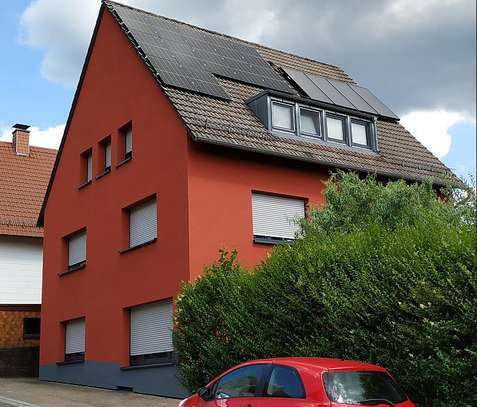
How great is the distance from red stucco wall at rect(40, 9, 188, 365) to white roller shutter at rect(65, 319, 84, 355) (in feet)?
0.81

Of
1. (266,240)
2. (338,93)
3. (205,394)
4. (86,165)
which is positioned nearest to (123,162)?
(86,165)

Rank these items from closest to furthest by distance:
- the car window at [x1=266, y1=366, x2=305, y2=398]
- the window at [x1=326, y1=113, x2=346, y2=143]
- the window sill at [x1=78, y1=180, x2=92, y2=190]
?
the car window at [x1=266, y1=366, x2=305, y2=398]
the window at [x1=326, y1=113, x2=346, y2=143]
the window sill at [x1=78, y1=180, x2=92, y2=190]

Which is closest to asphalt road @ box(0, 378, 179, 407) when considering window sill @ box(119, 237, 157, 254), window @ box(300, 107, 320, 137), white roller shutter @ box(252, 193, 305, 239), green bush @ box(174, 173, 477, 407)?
green bush @ box(174, 173, 477, 407)

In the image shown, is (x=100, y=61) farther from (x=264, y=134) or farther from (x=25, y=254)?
(x=25, y=254)

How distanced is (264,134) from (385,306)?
8.37 meters

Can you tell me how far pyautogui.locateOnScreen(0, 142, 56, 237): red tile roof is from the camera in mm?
27297

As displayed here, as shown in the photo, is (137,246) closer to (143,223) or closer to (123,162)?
(143,223)

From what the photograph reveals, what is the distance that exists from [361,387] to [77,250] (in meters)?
14.4

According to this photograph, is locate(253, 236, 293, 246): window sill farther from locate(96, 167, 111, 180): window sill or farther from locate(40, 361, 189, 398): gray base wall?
locate(96, 167, 111, 180): window sill

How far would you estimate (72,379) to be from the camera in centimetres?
1988

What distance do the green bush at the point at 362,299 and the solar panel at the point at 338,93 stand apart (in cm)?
641

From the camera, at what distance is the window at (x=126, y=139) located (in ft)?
62.7

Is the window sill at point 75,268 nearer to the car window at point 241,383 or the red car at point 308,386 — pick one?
the car window at point 241,383

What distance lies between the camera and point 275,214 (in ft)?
57.4
